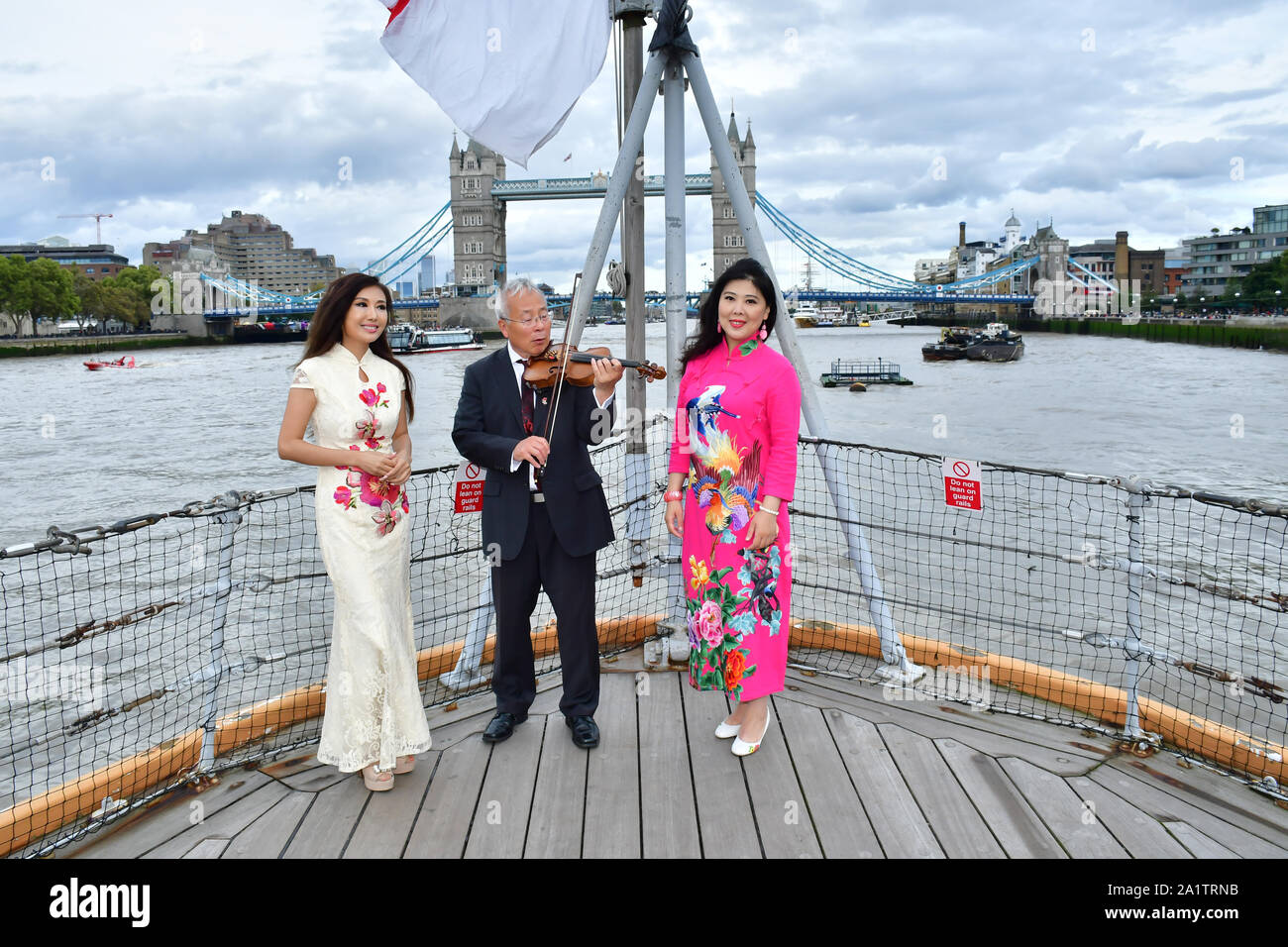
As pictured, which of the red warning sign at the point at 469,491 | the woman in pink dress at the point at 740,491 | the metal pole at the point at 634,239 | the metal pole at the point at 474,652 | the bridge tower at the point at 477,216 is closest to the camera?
the woman in pink dress at the point at 740,491

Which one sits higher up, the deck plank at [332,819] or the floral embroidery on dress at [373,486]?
the floral embroidery on dress at [373,486]

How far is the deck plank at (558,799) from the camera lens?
2412 mm

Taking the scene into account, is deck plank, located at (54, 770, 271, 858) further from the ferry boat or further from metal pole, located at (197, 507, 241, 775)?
the ferry boat

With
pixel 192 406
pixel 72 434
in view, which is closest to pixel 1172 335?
pixel 192 406

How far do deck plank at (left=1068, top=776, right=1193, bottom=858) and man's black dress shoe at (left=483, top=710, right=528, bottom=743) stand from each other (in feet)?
5.49

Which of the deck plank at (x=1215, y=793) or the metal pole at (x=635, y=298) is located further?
the metal pole at (x=635, y=298)

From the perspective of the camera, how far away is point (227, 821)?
8.36 ft

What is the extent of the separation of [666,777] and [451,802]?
617 millimetres

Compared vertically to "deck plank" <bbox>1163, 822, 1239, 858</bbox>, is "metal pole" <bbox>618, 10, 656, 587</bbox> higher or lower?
higher

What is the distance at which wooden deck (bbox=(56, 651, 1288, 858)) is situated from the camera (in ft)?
7.88

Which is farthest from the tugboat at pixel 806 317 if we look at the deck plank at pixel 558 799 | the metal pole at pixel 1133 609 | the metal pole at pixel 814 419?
the deck plank at pixel 558 799

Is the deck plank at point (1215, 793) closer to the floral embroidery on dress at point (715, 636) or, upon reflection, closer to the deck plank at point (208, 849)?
the floral embroidery on dress at point (715, 636)

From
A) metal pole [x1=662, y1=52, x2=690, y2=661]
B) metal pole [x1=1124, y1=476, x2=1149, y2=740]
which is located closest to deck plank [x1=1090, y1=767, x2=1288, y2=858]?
metal pole [x1=1124, y1=476, x2=1149, y2=740]

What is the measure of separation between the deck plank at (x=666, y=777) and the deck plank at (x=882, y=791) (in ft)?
1.57
